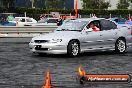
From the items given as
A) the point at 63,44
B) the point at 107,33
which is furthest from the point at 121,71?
the point at 107,33

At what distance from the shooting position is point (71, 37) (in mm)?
17500

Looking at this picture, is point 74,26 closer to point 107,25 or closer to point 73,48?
point 73,48

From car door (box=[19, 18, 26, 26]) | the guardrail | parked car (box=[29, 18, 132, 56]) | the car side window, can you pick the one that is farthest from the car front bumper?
car door (box=[19, 18, 26, 26])

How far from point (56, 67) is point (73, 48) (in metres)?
3.04

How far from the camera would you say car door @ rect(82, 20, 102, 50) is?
1809 cm

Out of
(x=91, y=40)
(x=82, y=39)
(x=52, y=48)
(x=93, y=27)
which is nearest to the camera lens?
(x=52, y=48)

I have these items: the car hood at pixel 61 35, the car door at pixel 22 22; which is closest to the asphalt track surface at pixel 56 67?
the car hood at pixel 61 35

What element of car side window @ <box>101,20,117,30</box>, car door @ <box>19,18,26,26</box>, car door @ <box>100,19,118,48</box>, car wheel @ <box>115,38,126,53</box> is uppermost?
car side window @ <box>101,20,117,30</box>

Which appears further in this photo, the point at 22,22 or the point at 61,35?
the point at 22,22

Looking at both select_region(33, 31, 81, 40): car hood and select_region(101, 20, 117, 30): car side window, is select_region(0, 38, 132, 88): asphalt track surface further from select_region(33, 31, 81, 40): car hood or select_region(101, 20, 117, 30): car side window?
select_region(101, 20, 117, 30): car side window

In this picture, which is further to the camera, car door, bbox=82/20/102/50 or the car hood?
car door, bbox=82/20/102/50

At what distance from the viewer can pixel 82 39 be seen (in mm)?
17938

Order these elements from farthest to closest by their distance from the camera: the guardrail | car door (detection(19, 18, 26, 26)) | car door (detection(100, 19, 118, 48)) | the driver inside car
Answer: car door (detection(19, 18, 26, 26)), the guardrail, car door (detection(100, 19, 118, 48)), the driver inside car

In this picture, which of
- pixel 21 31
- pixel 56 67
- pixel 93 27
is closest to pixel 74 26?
pixel 93 27
